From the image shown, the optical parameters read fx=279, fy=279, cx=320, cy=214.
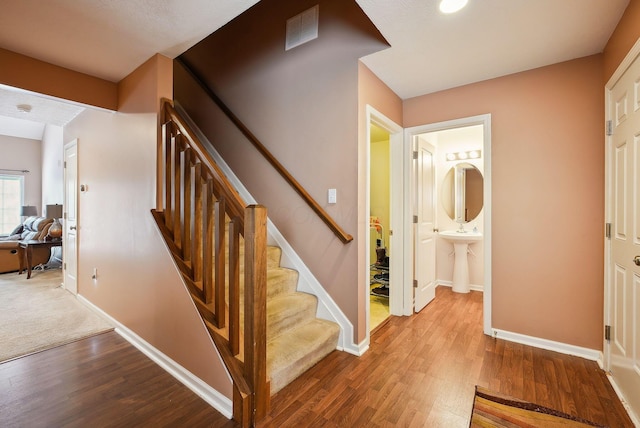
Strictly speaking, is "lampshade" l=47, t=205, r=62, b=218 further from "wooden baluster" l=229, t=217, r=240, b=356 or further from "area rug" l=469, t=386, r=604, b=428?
"area rug" l=469, t=386, r=604, b=428

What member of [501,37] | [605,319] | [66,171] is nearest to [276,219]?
[501,37]

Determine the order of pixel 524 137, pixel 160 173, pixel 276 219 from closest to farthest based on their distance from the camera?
pixel 160 173
pixel 524 137
pixel 276 219

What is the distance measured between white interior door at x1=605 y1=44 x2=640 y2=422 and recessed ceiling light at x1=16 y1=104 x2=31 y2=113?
572cm

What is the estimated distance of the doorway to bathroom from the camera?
9.35ft

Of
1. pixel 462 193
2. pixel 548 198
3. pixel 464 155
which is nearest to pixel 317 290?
pixel 548 198

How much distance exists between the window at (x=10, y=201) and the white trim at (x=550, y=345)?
32.3 feet

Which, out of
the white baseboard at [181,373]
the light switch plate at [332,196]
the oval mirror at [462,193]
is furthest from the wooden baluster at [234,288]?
the oval mirror at [462,193]

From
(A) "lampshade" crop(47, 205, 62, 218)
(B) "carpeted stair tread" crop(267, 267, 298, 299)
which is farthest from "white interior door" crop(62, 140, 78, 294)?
(B) "carpeted stair tread" crop(267, 267, 298, 299)

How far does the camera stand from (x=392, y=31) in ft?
6.43

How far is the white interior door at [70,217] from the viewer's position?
358cm

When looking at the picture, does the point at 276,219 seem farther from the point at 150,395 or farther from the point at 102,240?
the point at 102,240

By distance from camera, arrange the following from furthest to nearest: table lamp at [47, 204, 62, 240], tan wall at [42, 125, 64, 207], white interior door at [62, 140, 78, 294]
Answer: tan wall at [42, 125, 64, 207], table lamp at [47, 204, 62, 240], white interior door at [62, 140, 78, 294]

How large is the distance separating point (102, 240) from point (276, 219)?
6.01ft

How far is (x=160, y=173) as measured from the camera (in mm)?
2127
